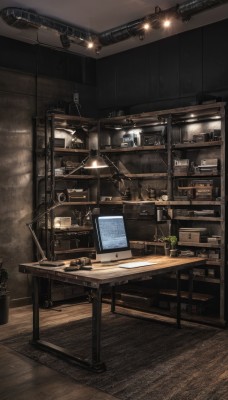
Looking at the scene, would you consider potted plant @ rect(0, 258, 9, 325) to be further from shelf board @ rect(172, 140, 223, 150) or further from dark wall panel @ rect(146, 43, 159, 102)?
dark wall panel @ rect(146, 43, 159, 102)

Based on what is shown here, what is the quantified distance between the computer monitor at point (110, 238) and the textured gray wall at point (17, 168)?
193 centimetres

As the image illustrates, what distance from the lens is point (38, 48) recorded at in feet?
20.1

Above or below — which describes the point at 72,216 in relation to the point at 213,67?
below

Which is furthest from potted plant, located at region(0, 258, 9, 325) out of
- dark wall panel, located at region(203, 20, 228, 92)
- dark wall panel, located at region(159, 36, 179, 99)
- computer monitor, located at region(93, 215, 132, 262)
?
dark wall panel, located at region(203, 20, 228, 92)

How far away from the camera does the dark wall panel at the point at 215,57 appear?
5.30m

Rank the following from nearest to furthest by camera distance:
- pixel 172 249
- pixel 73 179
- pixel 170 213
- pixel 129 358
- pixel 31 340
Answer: pixel 129 358 < pixel 31 340 < pixel 172 249 < pixel 170 213 < pixel 73 179

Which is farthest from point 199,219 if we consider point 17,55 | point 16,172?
point 17,55

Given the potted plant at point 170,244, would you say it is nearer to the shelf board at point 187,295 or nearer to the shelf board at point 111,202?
the shelf board at point 187,295

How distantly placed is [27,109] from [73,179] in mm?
1202

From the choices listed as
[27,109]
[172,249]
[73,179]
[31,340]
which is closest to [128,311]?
[172,249]

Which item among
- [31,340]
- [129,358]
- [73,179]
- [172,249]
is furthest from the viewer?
[73,179]

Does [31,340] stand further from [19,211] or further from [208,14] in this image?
[208,14]

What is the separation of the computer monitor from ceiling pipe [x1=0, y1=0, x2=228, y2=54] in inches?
91.1

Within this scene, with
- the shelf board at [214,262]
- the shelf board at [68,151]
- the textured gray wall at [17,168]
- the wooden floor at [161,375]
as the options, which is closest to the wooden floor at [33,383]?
the wooden floor at [161,375]
